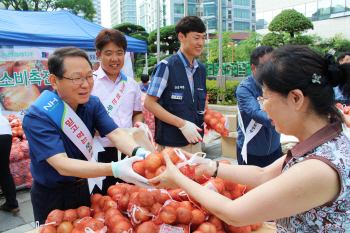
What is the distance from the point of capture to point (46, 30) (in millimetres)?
5832

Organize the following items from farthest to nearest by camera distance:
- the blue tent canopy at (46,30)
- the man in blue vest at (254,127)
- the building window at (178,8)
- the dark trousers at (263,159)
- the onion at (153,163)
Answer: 1. the building window at (178,8)
2. the blue tent canopy at (46,30)
3. the dark trousers at (263,159)
4. the man in blue vest at (254,127)
5. the onion at (153,163)

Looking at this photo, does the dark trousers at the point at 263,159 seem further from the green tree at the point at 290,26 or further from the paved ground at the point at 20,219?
the green tree at the point at 290,26

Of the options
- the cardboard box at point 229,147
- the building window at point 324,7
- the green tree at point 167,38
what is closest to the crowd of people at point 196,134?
the cardboard box at point 229,147

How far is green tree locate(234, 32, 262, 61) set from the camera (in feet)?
93.1

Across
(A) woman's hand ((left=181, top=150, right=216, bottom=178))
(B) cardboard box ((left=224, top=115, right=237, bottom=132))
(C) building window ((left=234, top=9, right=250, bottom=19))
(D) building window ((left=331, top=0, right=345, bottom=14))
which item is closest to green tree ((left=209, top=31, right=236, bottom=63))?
(D) building window ((left=331, top=0, right=345, bottom=14))

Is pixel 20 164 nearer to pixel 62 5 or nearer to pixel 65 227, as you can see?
pixel 65 227

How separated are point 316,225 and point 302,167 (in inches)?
10.9

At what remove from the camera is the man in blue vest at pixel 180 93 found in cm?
255

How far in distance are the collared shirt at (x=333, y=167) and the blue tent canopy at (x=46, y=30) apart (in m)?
5.73

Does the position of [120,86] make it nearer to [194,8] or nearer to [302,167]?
[302,167]

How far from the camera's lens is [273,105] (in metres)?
1.14

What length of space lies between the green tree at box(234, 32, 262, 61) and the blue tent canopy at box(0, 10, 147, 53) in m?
24.3

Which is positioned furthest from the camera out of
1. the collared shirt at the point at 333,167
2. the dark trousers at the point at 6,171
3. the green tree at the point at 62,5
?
the green tree at the point at 62,5

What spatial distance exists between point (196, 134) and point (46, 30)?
508 centimetres
